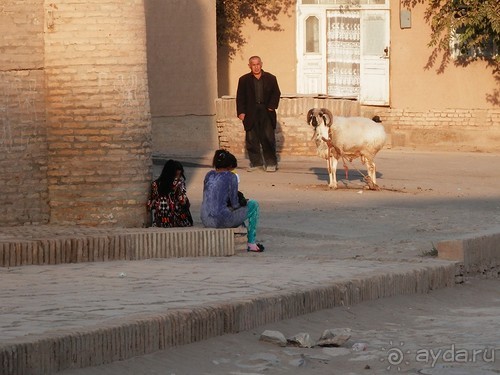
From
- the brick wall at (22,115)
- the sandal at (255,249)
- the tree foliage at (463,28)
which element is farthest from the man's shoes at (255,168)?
the brick wall at (22,115)

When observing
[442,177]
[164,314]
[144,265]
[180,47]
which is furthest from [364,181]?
[164,314]

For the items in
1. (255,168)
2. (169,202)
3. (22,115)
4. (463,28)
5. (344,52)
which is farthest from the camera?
(344,52)

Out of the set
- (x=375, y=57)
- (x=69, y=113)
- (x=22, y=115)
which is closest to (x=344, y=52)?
(x=375, y=57)

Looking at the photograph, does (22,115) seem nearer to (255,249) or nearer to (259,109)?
(255,249)

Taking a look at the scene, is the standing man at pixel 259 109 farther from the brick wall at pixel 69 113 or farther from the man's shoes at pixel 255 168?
the brick wall at pixel 69 113

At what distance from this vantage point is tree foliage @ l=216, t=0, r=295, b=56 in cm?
2652

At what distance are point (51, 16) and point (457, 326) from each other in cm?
472

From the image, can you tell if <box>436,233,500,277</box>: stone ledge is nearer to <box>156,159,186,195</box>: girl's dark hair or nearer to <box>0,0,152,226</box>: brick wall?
<box>156,159,186,195</box>: girl's dark hair

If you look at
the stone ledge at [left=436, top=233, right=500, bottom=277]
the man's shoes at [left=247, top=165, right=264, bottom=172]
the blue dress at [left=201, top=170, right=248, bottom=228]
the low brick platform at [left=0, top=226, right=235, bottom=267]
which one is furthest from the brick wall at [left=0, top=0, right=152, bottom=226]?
the man's shoes at [left=247, top=165, right=264, bottom=172]

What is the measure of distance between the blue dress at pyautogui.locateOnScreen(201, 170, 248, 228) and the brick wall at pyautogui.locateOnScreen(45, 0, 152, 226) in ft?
2.13

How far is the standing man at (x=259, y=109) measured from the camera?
64.3 feet

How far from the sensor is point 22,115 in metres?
11.7

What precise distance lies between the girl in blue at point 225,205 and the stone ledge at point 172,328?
7.20 ft

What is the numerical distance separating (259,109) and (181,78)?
4357mm
